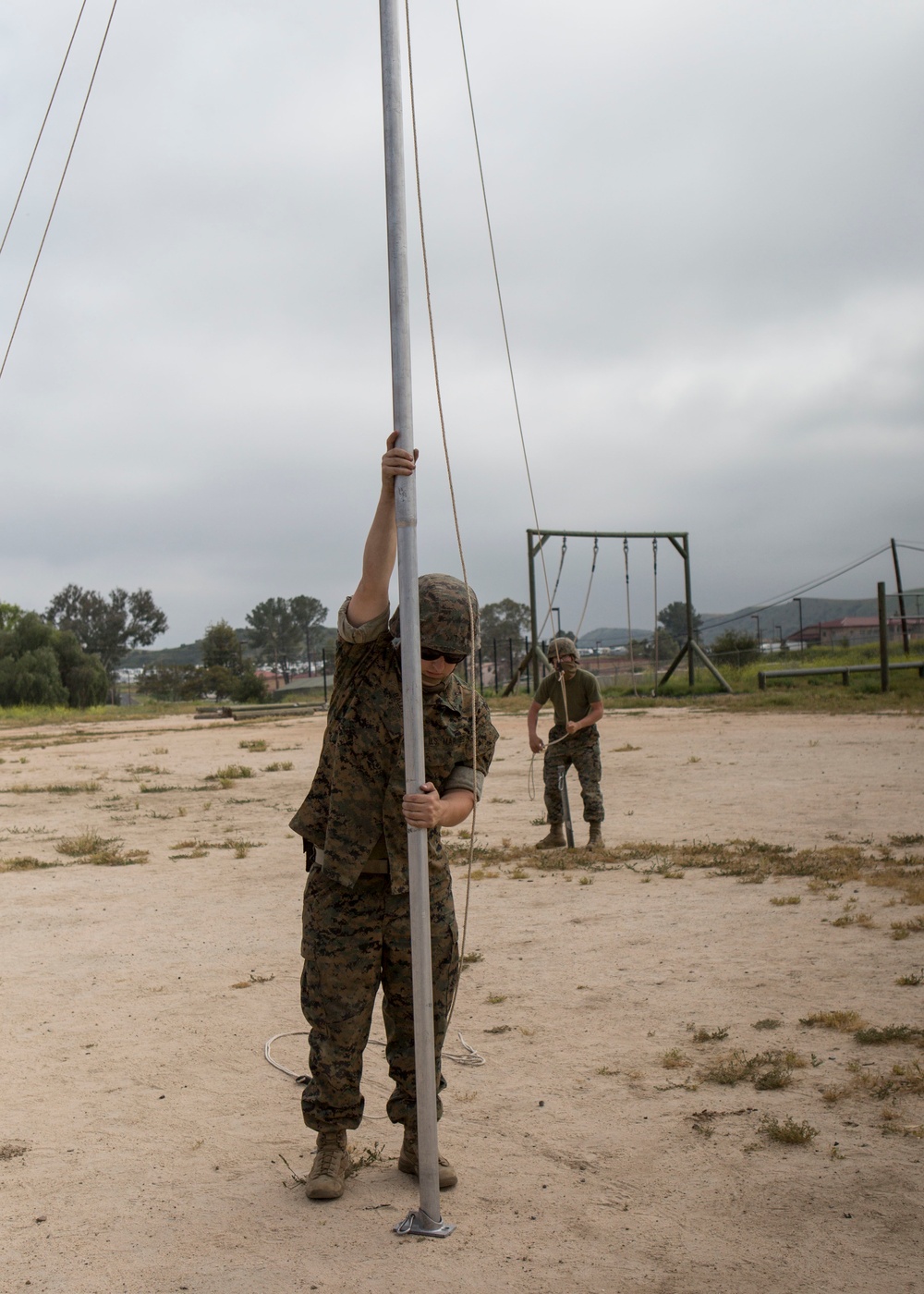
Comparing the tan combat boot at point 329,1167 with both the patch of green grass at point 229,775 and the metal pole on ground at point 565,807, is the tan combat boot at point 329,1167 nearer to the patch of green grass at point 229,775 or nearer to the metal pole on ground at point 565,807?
the metal pole on ground at point 565,807

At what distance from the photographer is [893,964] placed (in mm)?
5590

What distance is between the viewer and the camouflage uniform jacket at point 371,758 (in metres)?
3.34

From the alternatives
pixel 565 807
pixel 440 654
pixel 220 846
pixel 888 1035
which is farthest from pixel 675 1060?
pixel 220 846

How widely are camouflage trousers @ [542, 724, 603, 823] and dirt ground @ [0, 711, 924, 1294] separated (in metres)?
0.61

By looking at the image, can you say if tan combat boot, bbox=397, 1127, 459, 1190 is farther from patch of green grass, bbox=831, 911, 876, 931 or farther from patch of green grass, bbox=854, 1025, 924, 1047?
patch of green grass, bbox=831, 911, 876, 931

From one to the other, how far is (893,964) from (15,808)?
1066 cm

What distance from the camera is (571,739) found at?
934 centimetres

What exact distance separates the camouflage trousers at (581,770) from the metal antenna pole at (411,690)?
240 inches

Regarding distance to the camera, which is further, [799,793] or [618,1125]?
[799,793]

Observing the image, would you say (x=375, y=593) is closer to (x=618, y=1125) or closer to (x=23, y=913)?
(x=618, y=1125)

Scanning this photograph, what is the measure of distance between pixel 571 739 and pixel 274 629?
90853mm

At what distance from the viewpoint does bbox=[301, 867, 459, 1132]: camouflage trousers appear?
339cm

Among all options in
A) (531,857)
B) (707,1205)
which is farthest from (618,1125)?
(531,857)

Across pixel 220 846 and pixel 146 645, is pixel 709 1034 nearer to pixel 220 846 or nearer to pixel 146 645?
pixel 220 846
